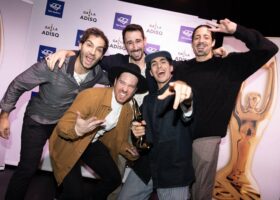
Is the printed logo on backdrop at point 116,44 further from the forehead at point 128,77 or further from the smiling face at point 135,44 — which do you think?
the forehead at point 128,77

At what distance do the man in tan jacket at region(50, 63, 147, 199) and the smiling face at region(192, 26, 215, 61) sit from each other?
28.3 inches

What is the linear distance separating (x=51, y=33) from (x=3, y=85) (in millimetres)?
1117

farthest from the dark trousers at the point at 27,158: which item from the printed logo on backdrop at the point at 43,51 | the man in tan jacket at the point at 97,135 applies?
the printed logo on backdrop at the point at 43,51

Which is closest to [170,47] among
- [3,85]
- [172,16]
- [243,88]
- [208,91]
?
[172,16]

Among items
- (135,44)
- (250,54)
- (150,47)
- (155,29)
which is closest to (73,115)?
(135,44)

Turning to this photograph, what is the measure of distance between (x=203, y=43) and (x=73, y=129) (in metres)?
1.67

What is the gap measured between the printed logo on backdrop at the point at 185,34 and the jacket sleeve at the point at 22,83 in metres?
2.33

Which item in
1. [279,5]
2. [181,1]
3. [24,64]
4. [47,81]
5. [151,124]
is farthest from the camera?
[181,1]

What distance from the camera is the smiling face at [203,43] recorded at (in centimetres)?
293

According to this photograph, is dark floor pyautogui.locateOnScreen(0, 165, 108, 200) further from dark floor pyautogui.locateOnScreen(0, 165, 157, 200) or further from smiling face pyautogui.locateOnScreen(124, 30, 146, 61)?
smiling face pyautogui.locateOnScreen(124, 30, 146, 61)

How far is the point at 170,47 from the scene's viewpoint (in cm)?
428

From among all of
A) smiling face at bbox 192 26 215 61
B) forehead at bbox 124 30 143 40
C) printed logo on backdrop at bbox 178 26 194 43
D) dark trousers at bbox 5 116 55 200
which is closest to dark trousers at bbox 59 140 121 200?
dark trousers at bbox 5 116 55 200

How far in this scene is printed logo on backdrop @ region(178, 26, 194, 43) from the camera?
425cm

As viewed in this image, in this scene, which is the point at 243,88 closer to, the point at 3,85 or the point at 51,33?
the point at 51,33
